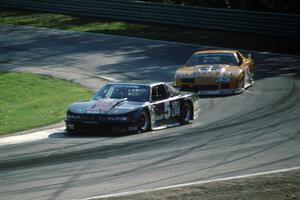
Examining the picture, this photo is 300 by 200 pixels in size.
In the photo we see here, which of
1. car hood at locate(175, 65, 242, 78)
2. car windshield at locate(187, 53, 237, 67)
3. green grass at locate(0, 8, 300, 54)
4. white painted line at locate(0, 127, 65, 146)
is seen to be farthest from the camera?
green grass at locate(0, 8, 300, 54)

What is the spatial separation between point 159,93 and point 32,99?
5.20 meters

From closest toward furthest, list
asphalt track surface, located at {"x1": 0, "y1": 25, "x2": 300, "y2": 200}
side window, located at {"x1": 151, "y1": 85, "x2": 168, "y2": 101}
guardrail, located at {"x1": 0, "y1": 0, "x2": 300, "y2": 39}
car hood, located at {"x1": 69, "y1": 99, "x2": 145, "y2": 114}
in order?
asphalt track surface, located at {"x1": 0, "y1": 25, "x2": 300, "y2": 200} → car hood, located at {"x1": 69, "y1": 99, "x2": 145, "y2": 114} → side window, located at {"x1": 151, "y1": 85, "x2": 168, "y2": 101} → guardrail, located at {"x1": 0, "y1": 0, "x2": 300, "y2": 39}

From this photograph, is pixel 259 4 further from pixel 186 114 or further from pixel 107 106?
pixel 107 106

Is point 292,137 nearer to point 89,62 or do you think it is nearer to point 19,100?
point 19,100

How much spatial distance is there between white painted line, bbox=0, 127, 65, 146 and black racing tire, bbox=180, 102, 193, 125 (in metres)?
2.90

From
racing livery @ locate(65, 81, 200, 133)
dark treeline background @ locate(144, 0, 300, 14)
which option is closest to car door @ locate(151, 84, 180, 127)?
racing livery @ locate(65, 81, 200, 133)

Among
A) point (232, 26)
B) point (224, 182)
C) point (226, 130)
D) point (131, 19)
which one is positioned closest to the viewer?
point (224, 182)

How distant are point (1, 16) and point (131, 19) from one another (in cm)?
768

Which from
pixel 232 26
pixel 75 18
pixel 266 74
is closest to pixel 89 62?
pixel 266 74

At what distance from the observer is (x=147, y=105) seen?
16328mm

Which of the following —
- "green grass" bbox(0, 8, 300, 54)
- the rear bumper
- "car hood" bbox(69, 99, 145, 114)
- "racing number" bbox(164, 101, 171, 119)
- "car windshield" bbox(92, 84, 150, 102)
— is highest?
"car windshield" bbox(92, 84, 150, 102)

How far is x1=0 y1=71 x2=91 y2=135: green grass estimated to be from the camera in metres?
17.8

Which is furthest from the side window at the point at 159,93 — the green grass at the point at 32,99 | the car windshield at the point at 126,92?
the green grass at the point at 32,99

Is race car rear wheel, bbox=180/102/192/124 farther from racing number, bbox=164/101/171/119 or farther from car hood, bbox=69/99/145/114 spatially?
car hood, bbox=69/99/145/114
